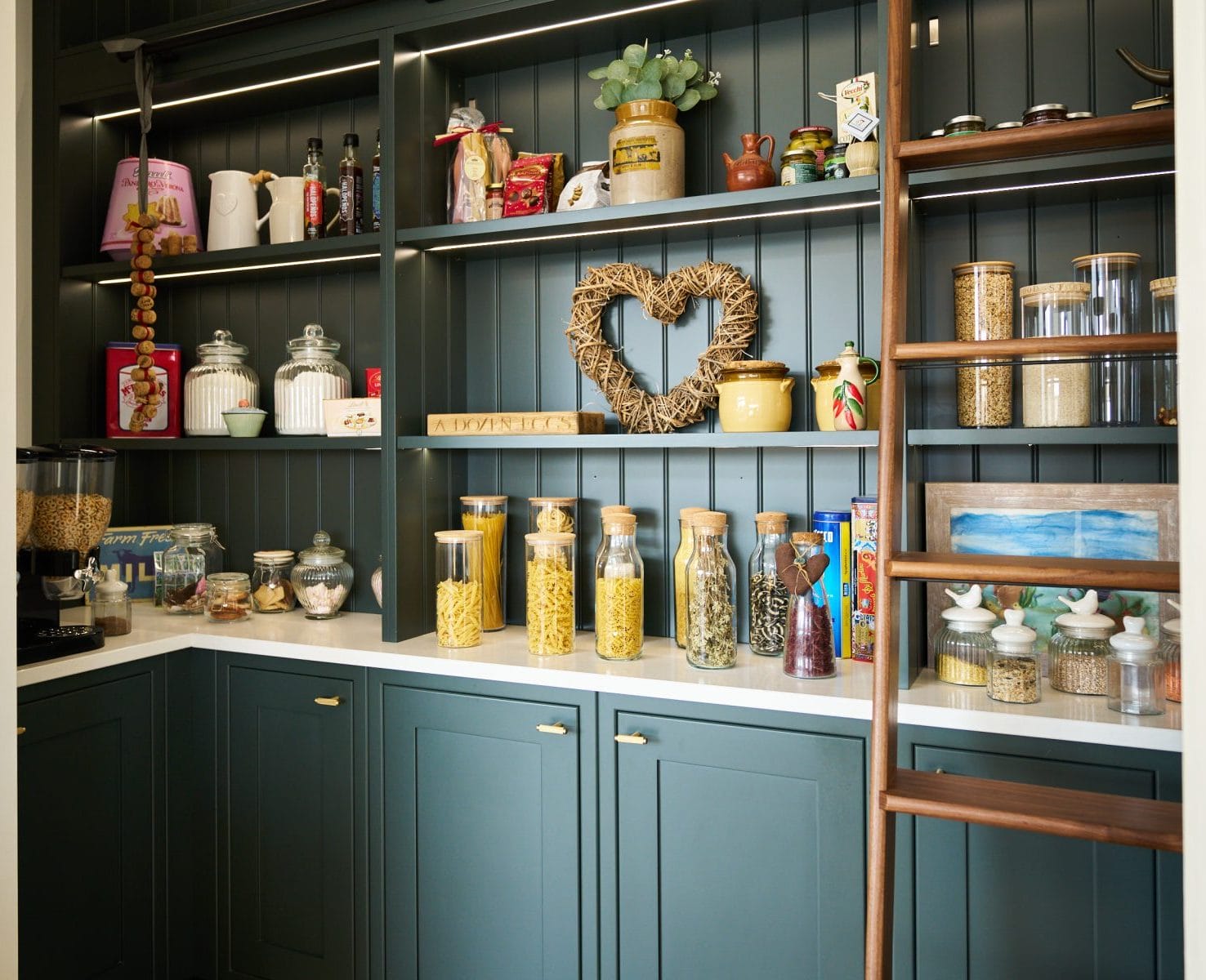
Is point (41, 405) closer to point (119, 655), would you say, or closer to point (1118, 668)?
point (119, 655)

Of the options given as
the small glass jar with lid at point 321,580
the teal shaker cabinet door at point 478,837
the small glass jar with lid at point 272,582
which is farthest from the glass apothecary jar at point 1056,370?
the small glass jar with lid at point 272,582

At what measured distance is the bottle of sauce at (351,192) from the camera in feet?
7.85

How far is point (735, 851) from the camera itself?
5.90 ft

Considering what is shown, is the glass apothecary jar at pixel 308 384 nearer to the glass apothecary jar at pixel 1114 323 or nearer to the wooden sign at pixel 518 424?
the wooden sign at pixel 518 424

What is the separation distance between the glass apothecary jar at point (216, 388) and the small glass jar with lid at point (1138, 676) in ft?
7.30

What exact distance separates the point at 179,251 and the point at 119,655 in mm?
1139

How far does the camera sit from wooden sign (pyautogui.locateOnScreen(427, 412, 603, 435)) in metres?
2.12

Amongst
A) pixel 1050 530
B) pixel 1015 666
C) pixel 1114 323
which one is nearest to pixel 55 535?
pixel 1015 666

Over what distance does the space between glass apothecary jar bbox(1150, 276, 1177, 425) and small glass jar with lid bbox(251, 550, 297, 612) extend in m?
2.08

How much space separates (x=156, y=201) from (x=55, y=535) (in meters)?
1.02

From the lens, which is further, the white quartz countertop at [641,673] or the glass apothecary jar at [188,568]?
the glass apothecary jar at [188,568]

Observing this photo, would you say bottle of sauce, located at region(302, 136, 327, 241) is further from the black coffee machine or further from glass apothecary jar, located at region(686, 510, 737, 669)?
glass apothecary jar, located at region(686, 510, 737, 669)

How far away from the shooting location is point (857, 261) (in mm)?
2102

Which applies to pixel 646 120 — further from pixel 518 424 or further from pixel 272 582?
pixel 272 582
